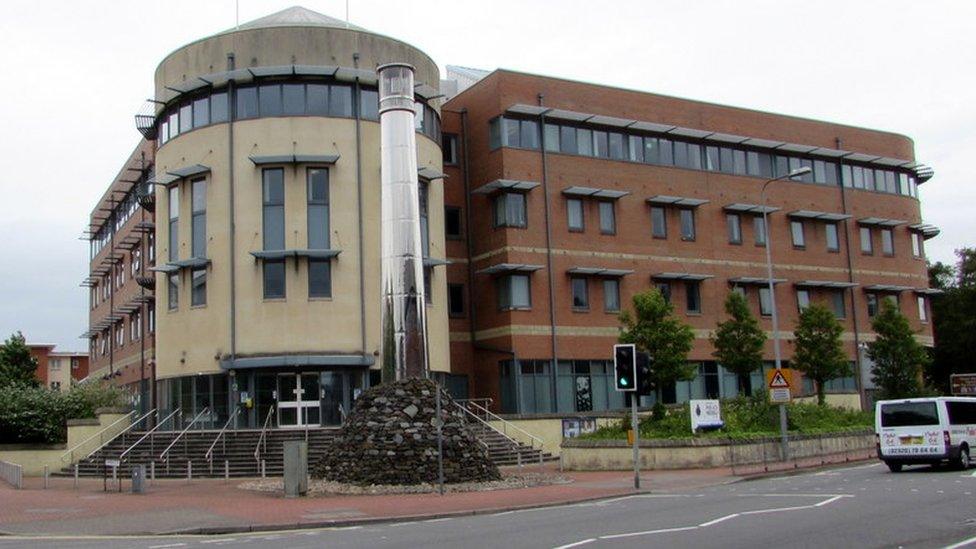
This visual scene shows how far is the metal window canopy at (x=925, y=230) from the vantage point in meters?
62.6

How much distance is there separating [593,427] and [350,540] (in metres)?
28.7

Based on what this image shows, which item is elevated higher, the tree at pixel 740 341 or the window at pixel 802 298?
the window at pixel 802 298

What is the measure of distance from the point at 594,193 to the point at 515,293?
6.37 metres

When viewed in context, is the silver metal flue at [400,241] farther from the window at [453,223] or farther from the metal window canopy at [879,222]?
the metal window canopy at [879,222]

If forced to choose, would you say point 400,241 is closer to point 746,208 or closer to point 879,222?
point 746,208

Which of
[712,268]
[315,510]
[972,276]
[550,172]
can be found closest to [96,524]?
[315,510]

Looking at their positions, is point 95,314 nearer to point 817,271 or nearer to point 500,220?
point 500,220

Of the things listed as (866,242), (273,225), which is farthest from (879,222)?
(273,225)

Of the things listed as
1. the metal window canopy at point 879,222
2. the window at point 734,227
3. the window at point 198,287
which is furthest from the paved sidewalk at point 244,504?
the metal window canopy at point 879,222

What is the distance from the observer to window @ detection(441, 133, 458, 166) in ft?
166

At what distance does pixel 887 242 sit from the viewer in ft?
202

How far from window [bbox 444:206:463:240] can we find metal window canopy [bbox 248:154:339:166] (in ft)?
29.4

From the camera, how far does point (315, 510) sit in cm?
2303

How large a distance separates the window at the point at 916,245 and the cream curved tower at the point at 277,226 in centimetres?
3545
